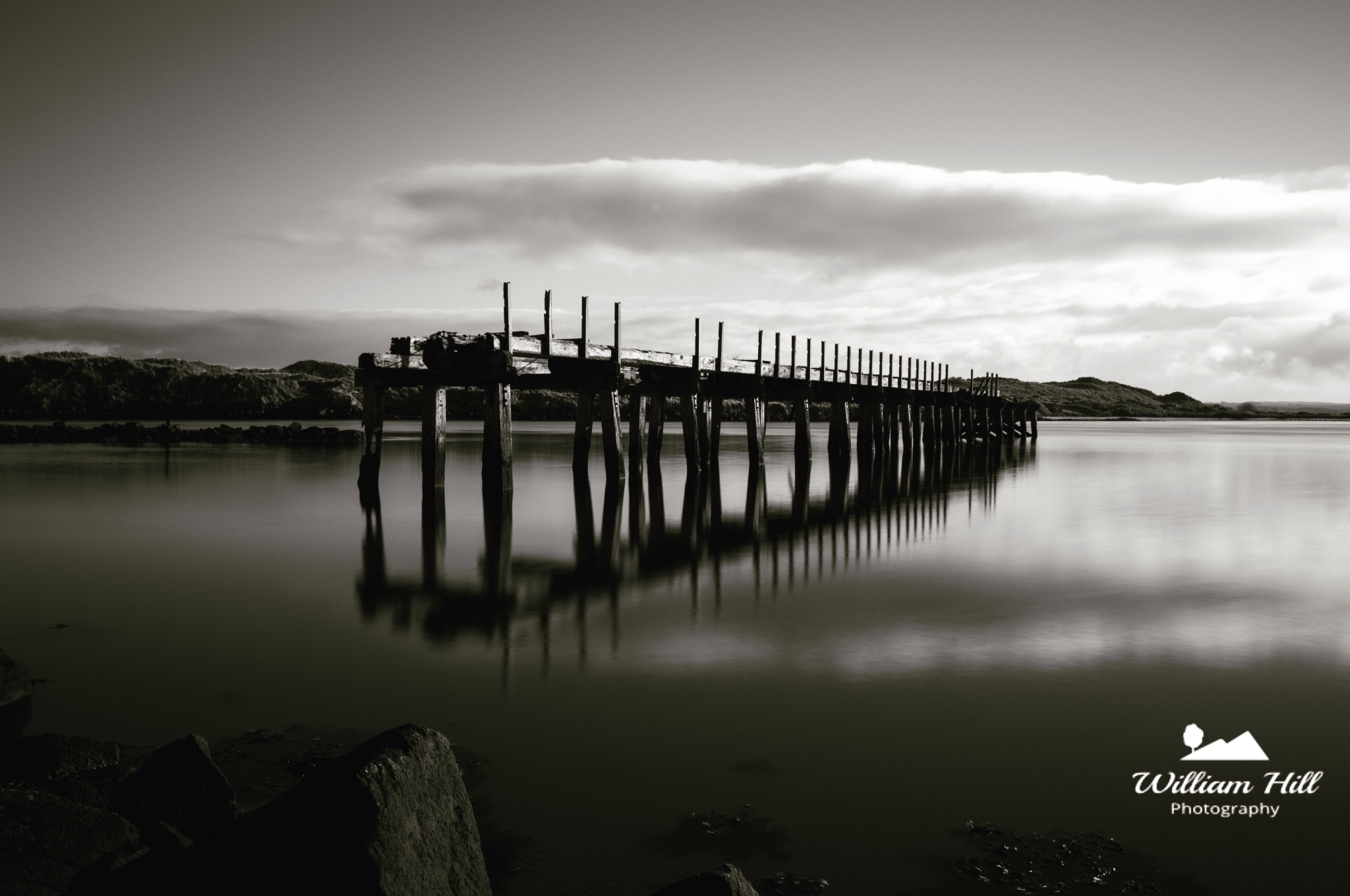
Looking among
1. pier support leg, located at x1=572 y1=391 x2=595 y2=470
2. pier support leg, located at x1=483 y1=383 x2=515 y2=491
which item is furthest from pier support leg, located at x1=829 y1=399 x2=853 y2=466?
pier support leg, located at x1=483 y1=383 x2=515 y2=491

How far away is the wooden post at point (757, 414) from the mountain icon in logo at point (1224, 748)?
18636mm

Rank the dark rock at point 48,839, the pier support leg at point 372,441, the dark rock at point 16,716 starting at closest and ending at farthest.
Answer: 1. the dark rock at point 48,839
2. the dark rock at point 16,716
3. the pier support leg at point 372,441

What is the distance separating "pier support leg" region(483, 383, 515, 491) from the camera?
14781 mm

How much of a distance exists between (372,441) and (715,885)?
17.0 metres

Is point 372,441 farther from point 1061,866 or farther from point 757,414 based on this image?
point 1061,866

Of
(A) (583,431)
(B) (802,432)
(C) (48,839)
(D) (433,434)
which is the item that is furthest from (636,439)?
(C) (48,839)

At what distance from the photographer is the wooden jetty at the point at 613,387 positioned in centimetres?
1480

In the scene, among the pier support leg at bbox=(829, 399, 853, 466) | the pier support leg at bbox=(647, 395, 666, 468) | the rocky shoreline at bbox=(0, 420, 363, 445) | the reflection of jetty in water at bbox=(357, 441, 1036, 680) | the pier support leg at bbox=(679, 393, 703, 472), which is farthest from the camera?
the rocky shoreline at bbox=(0, 420, 363, 445)

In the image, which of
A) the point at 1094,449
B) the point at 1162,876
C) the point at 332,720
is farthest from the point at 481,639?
the point at 1094,449

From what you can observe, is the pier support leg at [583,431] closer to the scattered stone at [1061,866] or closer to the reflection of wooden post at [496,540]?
the reflection of wooden post at [496,540]

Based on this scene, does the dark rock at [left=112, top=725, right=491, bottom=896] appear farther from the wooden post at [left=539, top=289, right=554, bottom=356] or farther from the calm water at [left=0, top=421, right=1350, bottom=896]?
the wooden post at [left=539, top=289, right=554, bottom=356]

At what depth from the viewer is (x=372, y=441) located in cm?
1838

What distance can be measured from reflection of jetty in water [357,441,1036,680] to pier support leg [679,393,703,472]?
1.02m

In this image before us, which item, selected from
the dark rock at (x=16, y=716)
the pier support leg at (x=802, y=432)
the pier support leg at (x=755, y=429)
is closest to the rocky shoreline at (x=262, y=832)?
the dark rock at (x=16, y=716)
